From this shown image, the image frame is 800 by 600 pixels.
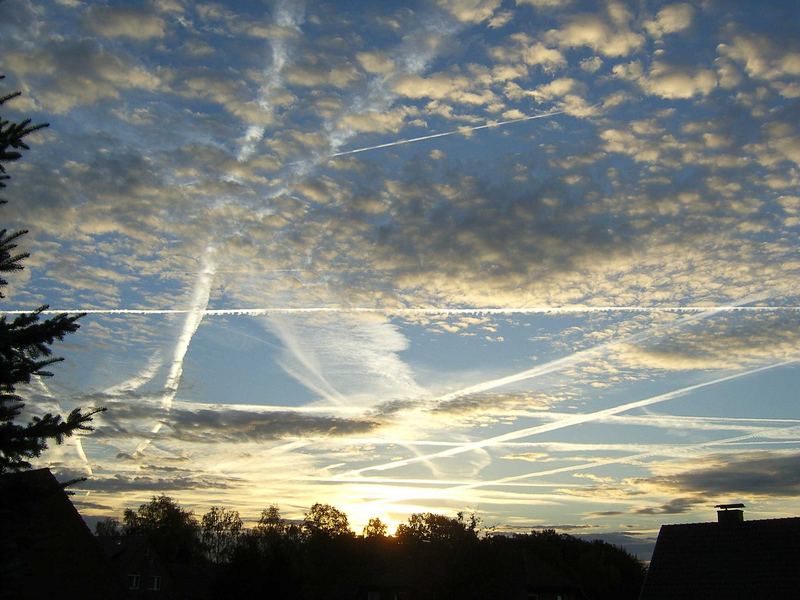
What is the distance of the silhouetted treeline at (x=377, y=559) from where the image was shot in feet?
174

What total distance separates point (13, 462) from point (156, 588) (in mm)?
71839

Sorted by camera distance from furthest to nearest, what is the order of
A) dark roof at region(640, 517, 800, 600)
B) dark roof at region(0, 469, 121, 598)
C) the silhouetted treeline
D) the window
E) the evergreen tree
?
the window, the silhouetted treeline, dark roof at region(640, 517, 800, 600), dark roof at region(0, 469, 121, 598), the evergreen tree

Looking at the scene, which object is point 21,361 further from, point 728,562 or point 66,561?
point 728,562

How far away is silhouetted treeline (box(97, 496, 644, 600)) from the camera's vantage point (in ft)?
174

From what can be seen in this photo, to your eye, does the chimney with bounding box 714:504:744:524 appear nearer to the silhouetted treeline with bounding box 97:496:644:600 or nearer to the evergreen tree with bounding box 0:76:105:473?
the silhouetted treeline with bounding box 97:496:644:600

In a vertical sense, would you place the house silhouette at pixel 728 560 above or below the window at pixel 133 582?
above

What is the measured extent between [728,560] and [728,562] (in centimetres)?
12

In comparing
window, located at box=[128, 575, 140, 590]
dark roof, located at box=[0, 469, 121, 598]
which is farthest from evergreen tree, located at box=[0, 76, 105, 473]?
window, located at box=[128, 575, 140, 590]

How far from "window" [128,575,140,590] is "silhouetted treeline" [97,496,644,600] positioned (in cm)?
700

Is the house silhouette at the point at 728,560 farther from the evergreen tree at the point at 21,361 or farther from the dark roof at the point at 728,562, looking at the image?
the evergreen tree at the point at 21,361

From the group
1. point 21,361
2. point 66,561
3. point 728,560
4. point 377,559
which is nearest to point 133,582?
point 377,559

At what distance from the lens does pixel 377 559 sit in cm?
8762

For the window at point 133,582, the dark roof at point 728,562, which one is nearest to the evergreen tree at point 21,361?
the dark roof at point 728,562

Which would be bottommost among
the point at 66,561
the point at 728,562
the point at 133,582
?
the point at 133,582
